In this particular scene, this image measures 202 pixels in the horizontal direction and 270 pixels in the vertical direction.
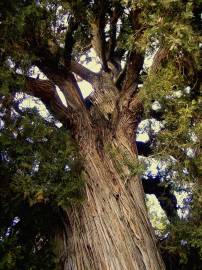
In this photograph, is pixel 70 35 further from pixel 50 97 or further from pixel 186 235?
pixel 186 235

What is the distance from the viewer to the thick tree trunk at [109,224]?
426 cm

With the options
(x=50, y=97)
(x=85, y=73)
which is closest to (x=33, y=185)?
(x=50, y=97)

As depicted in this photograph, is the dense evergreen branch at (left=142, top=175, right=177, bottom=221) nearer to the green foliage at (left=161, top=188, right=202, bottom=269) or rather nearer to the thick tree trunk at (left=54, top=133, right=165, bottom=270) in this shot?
the green foliage at (left=161, top=188, right=202, bottom=269)

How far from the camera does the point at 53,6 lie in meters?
5.69

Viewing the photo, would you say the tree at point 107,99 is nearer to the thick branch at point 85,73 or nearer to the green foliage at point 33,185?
the green foliage at point 33,185

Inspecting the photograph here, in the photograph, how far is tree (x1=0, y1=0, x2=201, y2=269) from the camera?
434cm

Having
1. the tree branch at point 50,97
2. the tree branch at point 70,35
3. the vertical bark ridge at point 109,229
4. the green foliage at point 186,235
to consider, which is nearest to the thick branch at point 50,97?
the tree branch at point 50,97

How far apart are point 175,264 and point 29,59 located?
343 cm

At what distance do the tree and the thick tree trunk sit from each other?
12 millimetres

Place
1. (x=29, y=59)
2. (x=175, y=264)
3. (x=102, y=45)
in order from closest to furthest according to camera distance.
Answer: (x=29, y=59) < (x=175, y=264) < (x=102, y=45)

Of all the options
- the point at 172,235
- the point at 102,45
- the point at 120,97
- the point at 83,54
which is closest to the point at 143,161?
the point at 172,235

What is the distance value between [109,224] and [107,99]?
261 centimetres

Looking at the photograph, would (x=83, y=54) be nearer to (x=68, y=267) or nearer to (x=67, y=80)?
(x=67, y=80)

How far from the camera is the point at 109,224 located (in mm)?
4496
